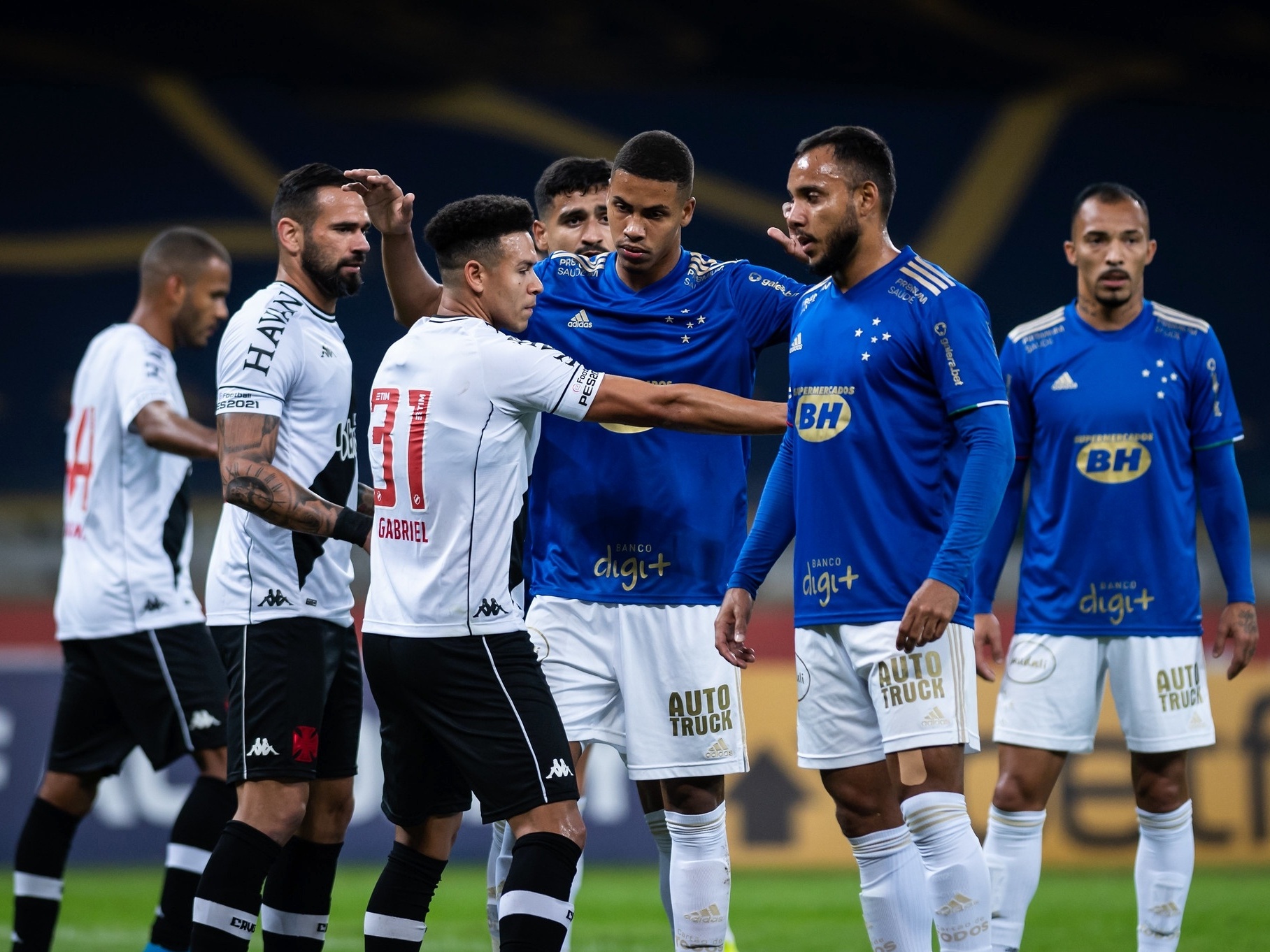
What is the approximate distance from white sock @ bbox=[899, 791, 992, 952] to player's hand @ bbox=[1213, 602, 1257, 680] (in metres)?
1.65

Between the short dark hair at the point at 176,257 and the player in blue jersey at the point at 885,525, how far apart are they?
2.83 meters

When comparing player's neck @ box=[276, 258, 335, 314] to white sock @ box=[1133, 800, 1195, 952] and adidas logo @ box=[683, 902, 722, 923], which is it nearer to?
adidas logo @ box=[683, 902, 722, 923]

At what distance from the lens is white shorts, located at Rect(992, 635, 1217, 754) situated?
4.94m

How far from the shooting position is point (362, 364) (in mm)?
14258

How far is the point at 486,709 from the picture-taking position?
362cm

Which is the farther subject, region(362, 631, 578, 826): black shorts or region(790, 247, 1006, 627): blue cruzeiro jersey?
region(790, 247, 1006, 627): blue cruzeiro jersey

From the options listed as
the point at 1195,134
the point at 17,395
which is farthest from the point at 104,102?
the point at 1195,134

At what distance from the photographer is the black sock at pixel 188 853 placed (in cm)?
500

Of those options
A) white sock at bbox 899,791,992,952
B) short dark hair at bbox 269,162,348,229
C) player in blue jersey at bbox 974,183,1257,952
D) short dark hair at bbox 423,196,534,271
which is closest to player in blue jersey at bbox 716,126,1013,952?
white sock at bbox 899,791,992,952

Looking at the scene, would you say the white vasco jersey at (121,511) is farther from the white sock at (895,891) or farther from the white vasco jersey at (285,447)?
the white sock at (895,891)

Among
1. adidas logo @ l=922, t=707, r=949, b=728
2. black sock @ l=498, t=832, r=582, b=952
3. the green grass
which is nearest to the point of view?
black sock @ l=498, t=832, r=582, b=952

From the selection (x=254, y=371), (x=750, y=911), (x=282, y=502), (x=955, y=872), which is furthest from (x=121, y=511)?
(x=750, y=911)

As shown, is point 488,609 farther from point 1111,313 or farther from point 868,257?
point 1111,313

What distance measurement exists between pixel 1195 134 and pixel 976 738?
1412 centimetres
